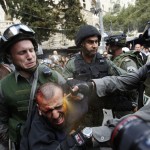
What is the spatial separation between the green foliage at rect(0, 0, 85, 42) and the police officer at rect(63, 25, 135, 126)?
3040 cm

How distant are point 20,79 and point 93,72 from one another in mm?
1029

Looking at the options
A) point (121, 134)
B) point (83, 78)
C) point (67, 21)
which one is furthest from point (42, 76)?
point (67, 21)

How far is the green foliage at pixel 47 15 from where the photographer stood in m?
35.2

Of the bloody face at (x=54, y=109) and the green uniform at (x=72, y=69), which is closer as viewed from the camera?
the bloody face at (x=54, y=109)

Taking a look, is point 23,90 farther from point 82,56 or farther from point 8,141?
point 82,56

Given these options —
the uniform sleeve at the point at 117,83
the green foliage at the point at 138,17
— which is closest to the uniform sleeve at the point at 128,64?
the uniform sleeve at the point at 117,83

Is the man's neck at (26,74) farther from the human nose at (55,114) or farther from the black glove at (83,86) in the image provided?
the human nose at (55,114)

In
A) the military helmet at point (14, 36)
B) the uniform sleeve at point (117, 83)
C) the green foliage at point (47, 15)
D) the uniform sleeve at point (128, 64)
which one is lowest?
the green foliage at point (47, 15)

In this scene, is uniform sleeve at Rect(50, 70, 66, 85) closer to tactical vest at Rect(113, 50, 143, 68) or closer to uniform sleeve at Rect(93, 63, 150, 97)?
uniform sleeve at Rect(93, 63, 150, 97)

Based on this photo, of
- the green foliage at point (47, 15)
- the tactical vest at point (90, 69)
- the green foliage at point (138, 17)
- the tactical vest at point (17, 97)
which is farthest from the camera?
the green foliage at point (138, 17)

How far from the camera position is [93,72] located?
363 centimetres

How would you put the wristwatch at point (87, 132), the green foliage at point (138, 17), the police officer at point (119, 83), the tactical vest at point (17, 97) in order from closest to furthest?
the wristwatch at point (87, 132) → the police officer at point (119, 83) → the tactical vest at point (17, 97) → the green foliage at point (138, 17)

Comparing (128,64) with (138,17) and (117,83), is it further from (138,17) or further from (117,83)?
(138,17)

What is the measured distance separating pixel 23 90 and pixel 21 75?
0.14 metres
